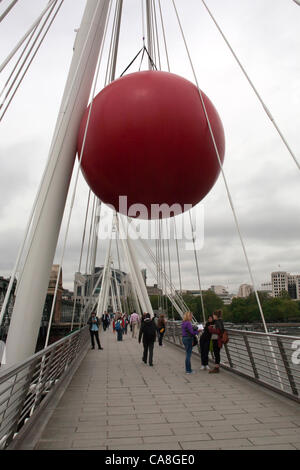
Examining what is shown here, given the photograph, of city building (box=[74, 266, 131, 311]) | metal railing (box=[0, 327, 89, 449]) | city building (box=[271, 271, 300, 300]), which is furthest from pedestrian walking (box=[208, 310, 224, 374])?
city building (box=[271, 271, 300, 300])

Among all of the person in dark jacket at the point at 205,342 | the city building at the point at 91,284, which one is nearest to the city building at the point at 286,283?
the city building at the point at 91,284

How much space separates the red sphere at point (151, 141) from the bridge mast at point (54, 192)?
72 centimetres

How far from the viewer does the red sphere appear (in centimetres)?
457

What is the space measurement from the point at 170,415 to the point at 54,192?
10.9ft

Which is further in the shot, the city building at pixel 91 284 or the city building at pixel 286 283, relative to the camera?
the city building at pixel 286 283

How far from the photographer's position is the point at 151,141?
4559 millimetres

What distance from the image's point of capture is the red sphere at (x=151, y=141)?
4570mm

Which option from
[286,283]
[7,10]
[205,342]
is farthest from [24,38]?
[286,283]

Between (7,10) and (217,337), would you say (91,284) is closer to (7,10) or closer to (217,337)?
(217,337)

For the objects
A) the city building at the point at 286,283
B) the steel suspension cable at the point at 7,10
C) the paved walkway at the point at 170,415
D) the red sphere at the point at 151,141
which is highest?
the city building at the point at 286,283

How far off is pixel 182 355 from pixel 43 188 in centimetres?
827

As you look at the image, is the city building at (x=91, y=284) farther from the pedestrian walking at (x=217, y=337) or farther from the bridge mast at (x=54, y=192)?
the bridge mast at (x=54, y=192)

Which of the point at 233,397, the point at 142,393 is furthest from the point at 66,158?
the point at 233,397

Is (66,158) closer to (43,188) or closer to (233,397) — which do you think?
(43,188)
